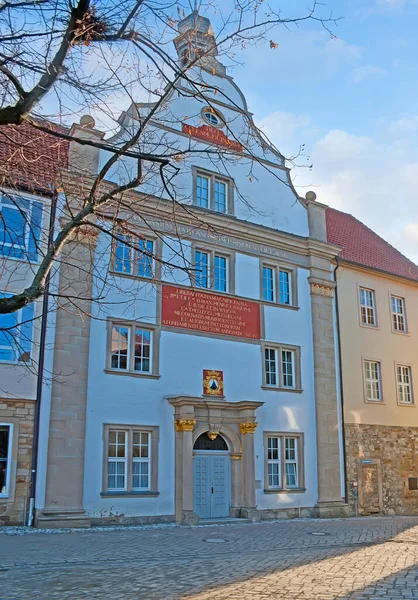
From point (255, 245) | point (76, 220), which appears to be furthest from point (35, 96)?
point (255, 245)

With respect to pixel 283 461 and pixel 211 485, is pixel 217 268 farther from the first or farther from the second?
pixel 211 485

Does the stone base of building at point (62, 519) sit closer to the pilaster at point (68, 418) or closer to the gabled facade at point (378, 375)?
the pilaster at point (68, 418)

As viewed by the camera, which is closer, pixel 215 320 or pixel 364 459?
pixel 215 320

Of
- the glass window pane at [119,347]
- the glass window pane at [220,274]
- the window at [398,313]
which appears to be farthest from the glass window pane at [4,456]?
the window at [398,313]

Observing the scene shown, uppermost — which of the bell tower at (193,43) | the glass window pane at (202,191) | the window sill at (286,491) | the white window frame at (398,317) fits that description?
the glass window pane at (202,191)

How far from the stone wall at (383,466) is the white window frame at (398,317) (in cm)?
430

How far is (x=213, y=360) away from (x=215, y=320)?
138cm

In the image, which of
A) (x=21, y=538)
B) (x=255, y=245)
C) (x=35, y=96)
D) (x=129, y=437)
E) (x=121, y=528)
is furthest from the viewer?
(x=255, y=245)

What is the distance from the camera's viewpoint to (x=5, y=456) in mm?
17031

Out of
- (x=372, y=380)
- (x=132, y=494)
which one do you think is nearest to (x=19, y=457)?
(x=132, y=494)

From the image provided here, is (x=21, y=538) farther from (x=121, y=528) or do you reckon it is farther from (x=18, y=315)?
(x=18, y=315)

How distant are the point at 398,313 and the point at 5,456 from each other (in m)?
18.2

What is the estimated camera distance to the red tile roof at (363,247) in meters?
28.0

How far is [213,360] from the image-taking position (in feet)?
69.7
